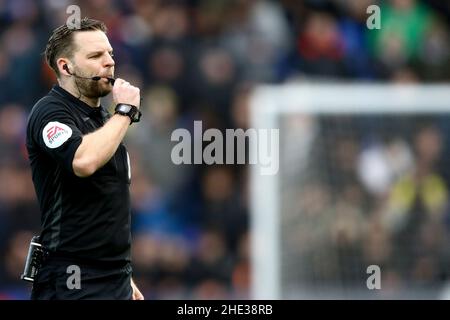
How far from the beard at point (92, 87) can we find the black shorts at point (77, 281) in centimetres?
83

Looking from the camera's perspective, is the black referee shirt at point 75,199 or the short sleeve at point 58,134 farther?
the black referee shirt at point 75,199

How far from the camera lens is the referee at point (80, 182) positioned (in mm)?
5426

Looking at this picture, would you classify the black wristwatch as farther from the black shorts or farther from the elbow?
the black shorts

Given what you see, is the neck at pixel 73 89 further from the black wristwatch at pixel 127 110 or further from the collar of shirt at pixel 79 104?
the black wristwatch at pixel 127 110

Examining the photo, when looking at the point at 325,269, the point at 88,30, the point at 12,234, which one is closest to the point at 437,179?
the point at 325,269

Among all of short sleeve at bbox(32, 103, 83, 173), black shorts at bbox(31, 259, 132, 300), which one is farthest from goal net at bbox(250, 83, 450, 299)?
short sleeve at bbox(32, 103, 83, 173)

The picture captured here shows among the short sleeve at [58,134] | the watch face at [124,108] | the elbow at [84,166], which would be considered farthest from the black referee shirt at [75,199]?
the watch face at [124,108]

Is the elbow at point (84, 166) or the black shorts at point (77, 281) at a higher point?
the elbow at point (84, 166)

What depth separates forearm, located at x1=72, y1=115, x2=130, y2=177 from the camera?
17.2 ft

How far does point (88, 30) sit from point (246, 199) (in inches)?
174

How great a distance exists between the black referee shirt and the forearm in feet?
0.45

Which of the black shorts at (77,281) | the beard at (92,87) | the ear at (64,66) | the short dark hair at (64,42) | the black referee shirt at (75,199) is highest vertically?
the short dark hair at (64,42)

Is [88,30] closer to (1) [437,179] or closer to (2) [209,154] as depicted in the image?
(2) [209,154]
